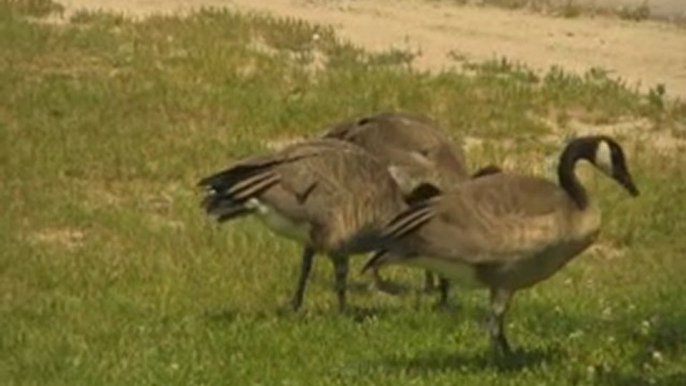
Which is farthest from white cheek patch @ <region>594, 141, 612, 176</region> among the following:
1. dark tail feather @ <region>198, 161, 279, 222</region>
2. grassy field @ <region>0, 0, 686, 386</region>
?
dark tail feather @ <region>198, 161, 279, 222</region>

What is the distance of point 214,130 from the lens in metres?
15.9

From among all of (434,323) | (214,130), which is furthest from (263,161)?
(214,130)

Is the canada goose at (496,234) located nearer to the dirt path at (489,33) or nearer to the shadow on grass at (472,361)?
the shadow on grass at (472,361)

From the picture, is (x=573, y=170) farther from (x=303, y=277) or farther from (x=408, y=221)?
(x=303, y=277)

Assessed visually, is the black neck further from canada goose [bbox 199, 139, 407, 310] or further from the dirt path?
the dirt path

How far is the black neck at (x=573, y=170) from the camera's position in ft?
30.7

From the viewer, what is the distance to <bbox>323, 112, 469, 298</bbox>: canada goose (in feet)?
37.2

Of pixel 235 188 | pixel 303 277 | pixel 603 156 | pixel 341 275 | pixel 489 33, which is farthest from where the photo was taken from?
pixel 489 33

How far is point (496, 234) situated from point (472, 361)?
2.83ft

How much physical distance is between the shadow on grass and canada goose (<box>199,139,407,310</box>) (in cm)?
93

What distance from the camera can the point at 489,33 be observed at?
69.6ft

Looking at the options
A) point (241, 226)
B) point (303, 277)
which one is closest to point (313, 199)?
point (303, 277)

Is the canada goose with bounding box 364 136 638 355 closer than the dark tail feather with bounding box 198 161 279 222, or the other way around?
the canada goose with bounding box 364 136 638 355

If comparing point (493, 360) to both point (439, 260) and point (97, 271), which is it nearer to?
point (439, 260)
